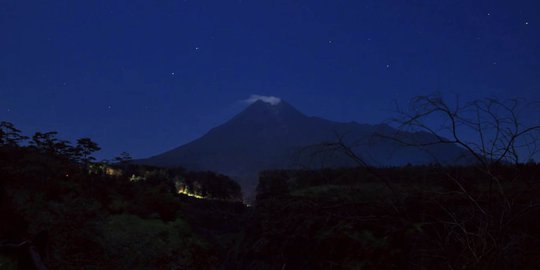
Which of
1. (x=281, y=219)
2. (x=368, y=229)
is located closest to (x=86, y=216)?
(x=281, y=219)

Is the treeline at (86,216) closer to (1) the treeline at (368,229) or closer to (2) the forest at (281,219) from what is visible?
(2) the forest at (281,219)

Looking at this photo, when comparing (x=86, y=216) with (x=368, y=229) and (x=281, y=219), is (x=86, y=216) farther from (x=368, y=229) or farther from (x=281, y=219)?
(x=368, y=229)

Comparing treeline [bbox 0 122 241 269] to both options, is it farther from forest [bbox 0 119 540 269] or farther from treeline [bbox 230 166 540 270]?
treeline [bbox 230 166 540 270]

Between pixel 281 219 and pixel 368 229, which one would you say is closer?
pixel 368 229

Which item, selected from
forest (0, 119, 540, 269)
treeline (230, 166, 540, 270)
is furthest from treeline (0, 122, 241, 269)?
treeline (230, 166, 540, 270)

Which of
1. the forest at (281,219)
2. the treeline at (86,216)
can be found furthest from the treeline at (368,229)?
the treeline at (86,216)

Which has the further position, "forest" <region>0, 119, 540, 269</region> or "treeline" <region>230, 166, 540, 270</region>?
"treeline" <region>230, 166, 540, 270</region>

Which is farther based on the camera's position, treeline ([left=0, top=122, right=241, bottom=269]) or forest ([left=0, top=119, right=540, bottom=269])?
treeline ([left=0, top=122, right=241, bottom=269])

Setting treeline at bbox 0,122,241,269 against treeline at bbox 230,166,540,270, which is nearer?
treeline at bbox 230,166,540,270

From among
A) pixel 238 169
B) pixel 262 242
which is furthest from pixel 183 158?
pixel 262 242

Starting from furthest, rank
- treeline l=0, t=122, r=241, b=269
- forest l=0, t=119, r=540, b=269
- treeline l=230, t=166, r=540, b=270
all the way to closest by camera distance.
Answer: treeline l=0, t=122, r=241, b=269 < treeline l=230, t=166, r=540, b=270 < forest l=0, t=119, r=540, b=269

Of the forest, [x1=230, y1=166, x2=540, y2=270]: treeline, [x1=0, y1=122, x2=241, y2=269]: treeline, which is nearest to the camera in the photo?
the forest

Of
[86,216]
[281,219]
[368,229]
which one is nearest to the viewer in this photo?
[368,229]

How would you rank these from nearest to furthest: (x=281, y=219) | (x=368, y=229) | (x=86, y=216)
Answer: (x=368, y=229) → (x=281, y=219) → (x=86, y=216)
